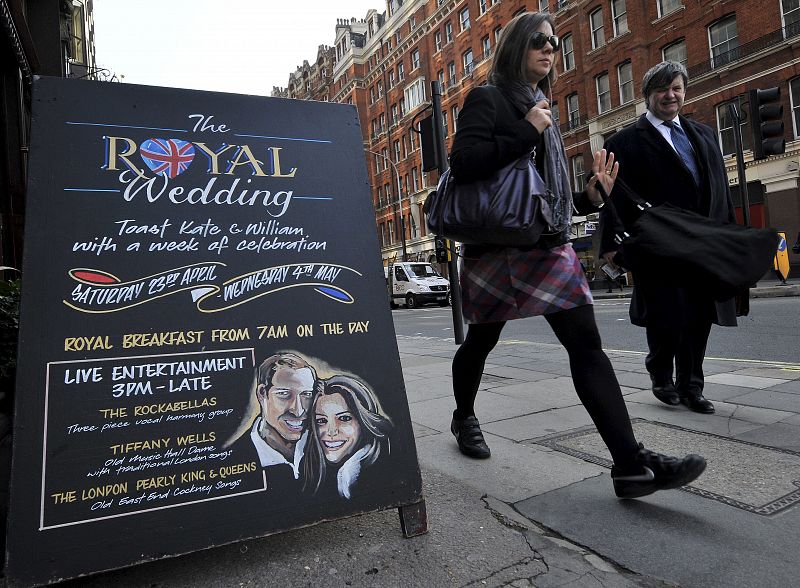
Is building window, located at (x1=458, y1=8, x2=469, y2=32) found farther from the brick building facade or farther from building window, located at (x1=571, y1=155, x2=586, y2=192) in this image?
building window, located at (x1=571, y1=155, x2=586, y2=192)

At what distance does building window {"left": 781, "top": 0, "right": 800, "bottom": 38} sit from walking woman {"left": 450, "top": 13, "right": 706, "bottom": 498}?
23766 millimetres

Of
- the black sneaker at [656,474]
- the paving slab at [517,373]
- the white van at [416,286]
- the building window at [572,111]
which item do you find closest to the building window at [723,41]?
the building window at [572,111]

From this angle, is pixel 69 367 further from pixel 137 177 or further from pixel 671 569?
pixel 671 569

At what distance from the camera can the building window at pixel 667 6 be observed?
80.6ft

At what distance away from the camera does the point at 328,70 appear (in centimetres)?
6203

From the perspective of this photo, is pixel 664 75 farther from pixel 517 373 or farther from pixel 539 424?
pixel 517 373

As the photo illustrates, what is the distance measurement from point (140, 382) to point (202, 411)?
0.19 meters

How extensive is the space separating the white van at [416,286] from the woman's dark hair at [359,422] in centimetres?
2405

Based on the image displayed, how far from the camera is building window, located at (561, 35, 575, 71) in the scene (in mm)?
30188

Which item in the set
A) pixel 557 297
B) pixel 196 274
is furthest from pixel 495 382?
pixel 196 274

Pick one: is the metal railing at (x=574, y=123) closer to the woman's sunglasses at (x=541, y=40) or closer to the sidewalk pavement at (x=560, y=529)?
the sidewalk pavement at (x=560, y=529)

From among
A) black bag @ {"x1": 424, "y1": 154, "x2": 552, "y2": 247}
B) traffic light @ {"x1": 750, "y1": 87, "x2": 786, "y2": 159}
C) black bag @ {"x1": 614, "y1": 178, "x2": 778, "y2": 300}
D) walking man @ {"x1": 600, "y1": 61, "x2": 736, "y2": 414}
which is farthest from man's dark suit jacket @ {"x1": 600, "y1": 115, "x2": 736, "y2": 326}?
traffic light @ {"x1": 750, "y1": 87, "x2": 786, "y2": 159}

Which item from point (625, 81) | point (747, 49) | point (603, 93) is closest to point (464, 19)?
point (603, 93)

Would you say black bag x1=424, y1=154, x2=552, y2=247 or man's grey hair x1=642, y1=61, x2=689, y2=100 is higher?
man's grey hair x1=642, y1=61, x2=689, y2=100
